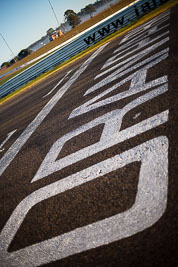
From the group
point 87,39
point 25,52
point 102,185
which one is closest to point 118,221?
point 102,185

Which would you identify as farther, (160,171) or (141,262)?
(160,171)

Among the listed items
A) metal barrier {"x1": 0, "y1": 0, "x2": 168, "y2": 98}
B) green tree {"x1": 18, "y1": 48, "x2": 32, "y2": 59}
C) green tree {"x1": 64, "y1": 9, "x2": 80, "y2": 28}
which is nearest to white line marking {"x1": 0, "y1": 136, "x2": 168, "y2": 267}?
metal barrier {"x1": 0, "y1": 0, "x2": 168, "y2": 98}

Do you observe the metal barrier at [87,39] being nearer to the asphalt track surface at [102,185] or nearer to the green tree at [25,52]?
the asphalt track surface at [102,185]

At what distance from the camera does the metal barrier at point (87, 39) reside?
14.7 meters

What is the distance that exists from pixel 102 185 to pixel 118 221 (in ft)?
1.69

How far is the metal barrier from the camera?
48.3 ft

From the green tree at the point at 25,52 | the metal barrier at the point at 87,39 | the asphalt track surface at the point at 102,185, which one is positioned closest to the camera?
the asphalt track surface at the point at 102,185

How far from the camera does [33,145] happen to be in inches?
159

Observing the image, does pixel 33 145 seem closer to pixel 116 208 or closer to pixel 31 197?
pixel 31 197

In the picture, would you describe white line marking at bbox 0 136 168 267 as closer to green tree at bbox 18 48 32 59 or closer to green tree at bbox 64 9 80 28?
green tree at bbox 18 48 32 59

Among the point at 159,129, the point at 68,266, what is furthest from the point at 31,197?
the point at 159,129

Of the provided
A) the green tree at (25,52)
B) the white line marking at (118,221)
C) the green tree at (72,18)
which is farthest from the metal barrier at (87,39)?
the green tree at (72,18)

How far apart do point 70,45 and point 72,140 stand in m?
14.4

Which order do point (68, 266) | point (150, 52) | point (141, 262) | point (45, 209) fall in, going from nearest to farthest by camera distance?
point (141, 262), point (68, 266), point (45, 209), point (150, 52)
